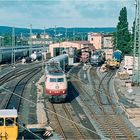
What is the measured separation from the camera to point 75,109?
119 feet

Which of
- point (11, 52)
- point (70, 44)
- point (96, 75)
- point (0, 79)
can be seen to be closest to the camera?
point (0, 79)

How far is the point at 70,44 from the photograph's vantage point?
96625 millimetres

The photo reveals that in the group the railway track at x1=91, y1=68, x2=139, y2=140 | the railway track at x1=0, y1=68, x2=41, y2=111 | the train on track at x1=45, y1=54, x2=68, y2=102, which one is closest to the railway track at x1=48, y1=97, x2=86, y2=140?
the train on track at x1=45, y1=54, x2=68, y2=102

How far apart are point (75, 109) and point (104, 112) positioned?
2.60 metres

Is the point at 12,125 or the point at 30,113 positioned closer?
the point at 12,125

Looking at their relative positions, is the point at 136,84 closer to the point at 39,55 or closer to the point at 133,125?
the point at 133,125

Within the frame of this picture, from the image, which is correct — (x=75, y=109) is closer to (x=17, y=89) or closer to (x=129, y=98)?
(x=129, y=98)

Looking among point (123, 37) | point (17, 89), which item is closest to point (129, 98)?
point (17, 89)

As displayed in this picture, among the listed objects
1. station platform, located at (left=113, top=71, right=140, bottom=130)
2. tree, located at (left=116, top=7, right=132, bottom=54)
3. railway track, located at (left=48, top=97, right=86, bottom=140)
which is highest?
tree, located at (left=116, top=7, right=132, bottom=54)

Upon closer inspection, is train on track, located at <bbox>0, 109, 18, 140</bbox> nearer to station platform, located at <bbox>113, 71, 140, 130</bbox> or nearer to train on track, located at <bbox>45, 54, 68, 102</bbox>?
station platform, located at <bbox>113, 71, 140, 130</bbox>

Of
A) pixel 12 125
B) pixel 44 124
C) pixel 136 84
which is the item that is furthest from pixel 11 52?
pixel 12 125

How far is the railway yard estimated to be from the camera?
28.2 meters

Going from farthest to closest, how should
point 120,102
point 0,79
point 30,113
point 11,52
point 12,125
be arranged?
point 11,52, point 0,79, point 120,102, point 30,113, point 12,125

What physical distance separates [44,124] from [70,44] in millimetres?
67097
